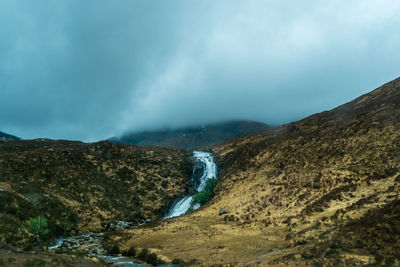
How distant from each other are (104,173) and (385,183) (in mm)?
64084

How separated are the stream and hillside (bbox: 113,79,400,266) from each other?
3585mm

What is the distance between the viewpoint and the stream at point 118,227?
3102 centimetres

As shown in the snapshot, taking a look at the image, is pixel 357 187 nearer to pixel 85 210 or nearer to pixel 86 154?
pixel 85 210

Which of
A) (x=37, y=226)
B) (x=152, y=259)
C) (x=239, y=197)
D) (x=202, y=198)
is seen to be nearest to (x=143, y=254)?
(x=152, y=259)

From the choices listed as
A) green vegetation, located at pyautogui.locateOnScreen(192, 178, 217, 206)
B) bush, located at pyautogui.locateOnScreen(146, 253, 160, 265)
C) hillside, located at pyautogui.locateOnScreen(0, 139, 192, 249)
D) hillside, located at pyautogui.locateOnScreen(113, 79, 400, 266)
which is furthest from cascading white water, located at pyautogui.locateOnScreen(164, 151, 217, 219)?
bush, located at pyautogui.locateOnScreen(146, 253, 160, 265)

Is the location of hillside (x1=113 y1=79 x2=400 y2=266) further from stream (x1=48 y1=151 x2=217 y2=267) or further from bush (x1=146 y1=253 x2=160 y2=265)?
stream (x1=48 y1=151 x2=217 y2=267)

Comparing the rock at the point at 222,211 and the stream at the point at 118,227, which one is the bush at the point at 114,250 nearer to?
the stream at the point at 118,227

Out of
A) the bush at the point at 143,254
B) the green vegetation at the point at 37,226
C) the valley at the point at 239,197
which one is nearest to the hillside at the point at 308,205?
the valley at the point at 239,197

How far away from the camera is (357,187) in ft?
130

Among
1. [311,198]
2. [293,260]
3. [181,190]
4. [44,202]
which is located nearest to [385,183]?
[311,198]

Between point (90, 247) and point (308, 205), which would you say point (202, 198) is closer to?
point (308, 205)

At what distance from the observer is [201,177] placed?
265 feet

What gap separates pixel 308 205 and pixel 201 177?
43.3m

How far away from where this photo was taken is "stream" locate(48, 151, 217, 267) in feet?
102
